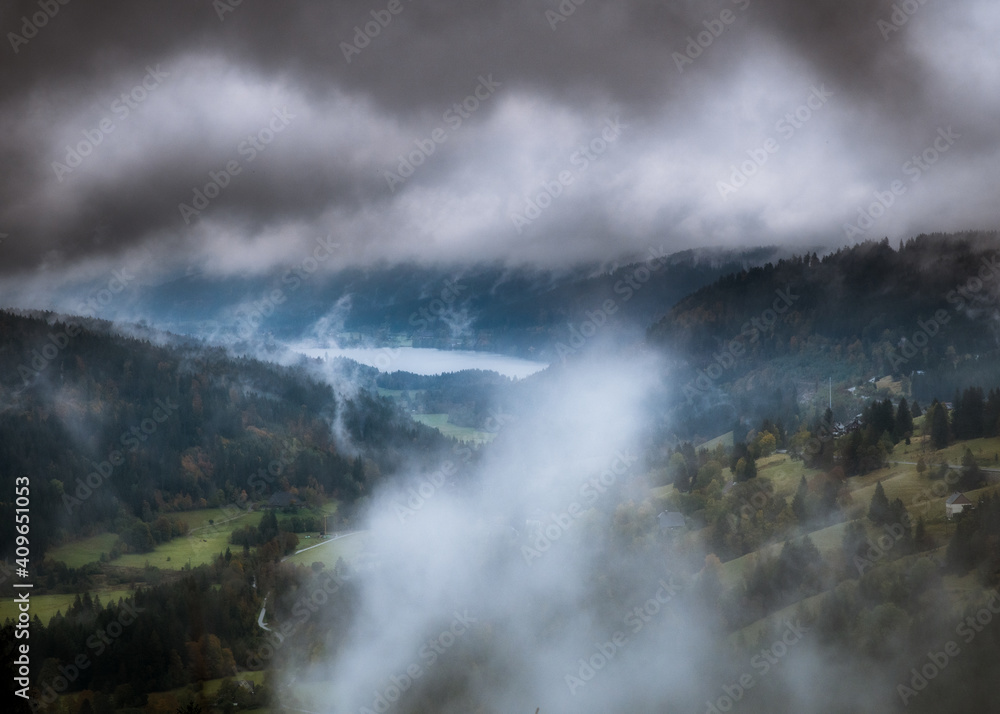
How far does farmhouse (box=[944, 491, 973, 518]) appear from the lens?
7869cm

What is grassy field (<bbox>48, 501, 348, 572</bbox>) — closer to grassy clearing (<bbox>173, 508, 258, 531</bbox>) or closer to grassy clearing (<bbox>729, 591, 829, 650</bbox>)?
grassy clearing (<bbox>173, 508, 258, 531</bbox>)

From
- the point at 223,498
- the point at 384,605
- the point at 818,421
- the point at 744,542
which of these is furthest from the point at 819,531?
the point at 223,498

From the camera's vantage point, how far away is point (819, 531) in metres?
92.8

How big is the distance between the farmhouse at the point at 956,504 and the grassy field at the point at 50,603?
107006mm

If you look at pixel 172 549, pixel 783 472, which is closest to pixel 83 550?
pixel 172 549

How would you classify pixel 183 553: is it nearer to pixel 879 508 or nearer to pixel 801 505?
pixel 801 505

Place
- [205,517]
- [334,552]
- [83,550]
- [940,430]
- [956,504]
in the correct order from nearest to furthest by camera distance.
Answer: [956,504], [940,430], [83,550], [334,552], [205,517]

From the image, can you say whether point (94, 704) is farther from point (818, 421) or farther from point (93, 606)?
point (818, 421)

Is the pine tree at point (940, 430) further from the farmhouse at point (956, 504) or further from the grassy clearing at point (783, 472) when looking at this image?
the farmhouse at point (956, 504)

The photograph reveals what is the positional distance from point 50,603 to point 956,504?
389 ft

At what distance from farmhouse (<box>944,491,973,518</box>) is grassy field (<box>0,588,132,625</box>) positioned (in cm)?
10701

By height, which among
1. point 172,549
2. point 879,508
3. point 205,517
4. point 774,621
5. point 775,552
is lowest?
point 774,621

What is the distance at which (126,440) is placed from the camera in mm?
167125

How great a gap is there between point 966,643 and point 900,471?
33.8 metres
